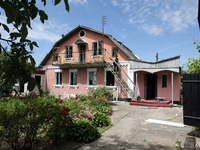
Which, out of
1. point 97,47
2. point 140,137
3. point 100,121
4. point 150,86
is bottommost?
point 140,137

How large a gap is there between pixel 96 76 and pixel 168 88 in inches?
278

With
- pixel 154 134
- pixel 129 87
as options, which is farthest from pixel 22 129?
pixel 129 87

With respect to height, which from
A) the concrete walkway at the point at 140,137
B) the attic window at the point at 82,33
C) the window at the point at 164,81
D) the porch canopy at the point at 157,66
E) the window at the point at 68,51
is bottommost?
the concrete walkway at the point at 140,137

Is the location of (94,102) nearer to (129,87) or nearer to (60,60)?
(129,87)

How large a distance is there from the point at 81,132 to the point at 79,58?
1322 centimetres

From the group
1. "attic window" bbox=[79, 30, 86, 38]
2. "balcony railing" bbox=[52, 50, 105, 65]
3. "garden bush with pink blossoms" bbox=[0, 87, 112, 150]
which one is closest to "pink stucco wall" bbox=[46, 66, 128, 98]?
"balcony railing" bbox=[52, 50, 105, 65]

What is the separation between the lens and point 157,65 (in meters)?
12.8

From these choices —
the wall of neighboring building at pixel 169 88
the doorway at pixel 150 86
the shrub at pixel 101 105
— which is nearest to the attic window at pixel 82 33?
the doorway at pixel 150 86

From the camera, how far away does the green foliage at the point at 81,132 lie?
16.0 feet

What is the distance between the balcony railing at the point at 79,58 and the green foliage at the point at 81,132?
1033cm

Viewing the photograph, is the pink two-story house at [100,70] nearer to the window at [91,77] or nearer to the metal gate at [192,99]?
the window at [91,77]

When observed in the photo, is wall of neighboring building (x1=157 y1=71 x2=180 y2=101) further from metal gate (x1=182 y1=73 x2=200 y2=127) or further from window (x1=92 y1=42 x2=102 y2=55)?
metal gate (x1=182 y1=73 x2=200 y2=127)

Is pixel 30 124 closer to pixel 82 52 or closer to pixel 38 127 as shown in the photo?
pixel 38 127

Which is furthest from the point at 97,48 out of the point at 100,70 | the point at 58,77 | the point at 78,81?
the point at 58,77
